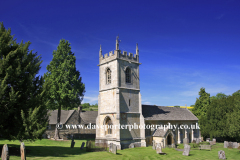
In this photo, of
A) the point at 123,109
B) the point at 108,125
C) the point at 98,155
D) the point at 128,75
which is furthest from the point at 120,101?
the point at 98,155

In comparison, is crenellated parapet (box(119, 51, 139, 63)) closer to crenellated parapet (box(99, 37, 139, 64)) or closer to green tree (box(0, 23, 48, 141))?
crenellated parapet (box(99, 37, 139, 64))

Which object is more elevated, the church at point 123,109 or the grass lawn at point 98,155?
the church at point 123,109

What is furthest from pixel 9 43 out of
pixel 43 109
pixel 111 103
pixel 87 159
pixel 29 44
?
pixel 111 103

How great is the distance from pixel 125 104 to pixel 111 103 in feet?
7.08

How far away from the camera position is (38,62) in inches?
851

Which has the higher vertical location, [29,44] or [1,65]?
[29,44]

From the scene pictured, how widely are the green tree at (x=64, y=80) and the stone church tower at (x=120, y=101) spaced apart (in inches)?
269

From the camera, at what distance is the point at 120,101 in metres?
29.8

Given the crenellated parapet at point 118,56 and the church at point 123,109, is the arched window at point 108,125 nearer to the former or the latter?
the church at point 123,109

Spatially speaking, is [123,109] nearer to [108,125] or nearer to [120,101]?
[120,101]

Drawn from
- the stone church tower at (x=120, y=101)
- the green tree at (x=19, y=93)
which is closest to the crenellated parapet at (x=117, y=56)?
the stone church tower at (x=120, y=101)

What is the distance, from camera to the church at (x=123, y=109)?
2930 cm

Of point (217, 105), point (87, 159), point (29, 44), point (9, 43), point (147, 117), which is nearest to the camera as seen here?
point (87, 159)

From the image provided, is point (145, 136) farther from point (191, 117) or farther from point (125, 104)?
point (191, 117)
